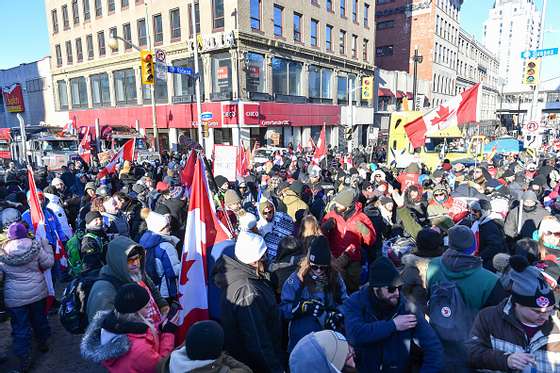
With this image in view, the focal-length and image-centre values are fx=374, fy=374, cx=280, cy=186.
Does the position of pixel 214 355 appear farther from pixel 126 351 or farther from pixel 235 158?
pixel 235 158

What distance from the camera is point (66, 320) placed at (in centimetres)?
311

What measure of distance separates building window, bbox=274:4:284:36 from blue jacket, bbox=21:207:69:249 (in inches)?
961

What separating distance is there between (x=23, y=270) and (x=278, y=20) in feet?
89.0

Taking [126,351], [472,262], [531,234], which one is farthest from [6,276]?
[531,234]

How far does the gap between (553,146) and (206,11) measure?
22570mm

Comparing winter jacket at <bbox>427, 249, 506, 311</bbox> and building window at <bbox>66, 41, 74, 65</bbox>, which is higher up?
building window at <bbox>66, 41, 74, 65</bbox>

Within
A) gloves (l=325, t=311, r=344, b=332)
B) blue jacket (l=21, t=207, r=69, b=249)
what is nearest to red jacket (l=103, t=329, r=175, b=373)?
gloves (l=325, t=311, r=344, b=332)

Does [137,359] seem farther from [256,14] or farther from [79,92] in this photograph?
[79,92]

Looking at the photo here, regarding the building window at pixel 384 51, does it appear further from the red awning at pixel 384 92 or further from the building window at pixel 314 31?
the building window at pixel 314 31

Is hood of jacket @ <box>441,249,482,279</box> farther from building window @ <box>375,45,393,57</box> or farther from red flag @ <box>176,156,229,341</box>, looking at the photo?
building window @ <box>375,45,393,57</box>

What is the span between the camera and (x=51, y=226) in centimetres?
586

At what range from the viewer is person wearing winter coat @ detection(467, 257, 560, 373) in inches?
83.0

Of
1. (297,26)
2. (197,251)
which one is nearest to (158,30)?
(297,26)

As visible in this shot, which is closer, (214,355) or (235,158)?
(214,355)
